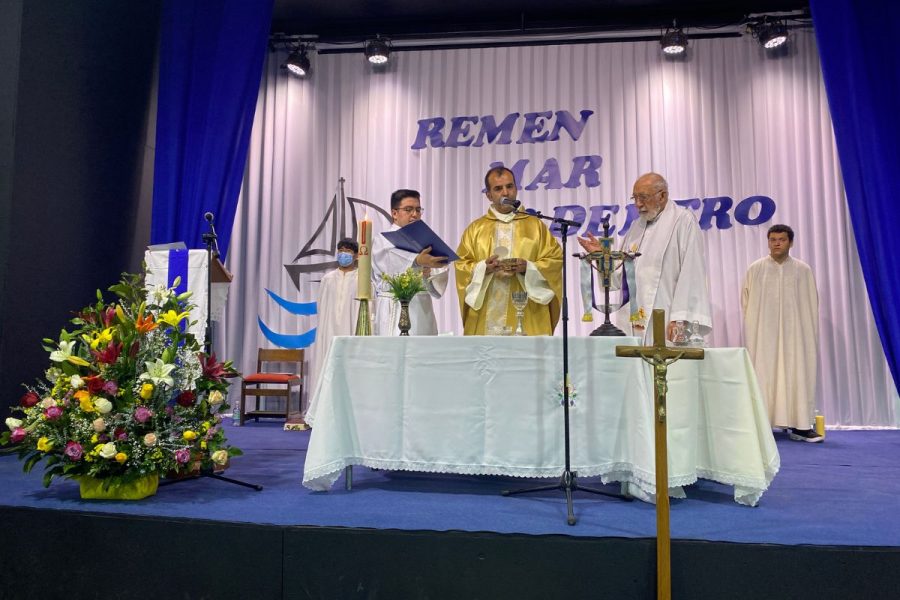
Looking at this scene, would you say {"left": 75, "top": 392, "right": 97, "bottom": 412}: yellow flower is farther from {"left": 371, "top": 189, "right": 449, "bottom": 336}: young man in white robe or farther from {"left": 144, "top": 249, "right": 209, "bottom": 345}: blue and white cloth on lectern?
{"left": 371, "top": 189, "right": 449, "bottom": 336}: young man in white robe

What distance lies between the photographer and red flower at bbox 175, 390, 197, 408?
3.19 metres

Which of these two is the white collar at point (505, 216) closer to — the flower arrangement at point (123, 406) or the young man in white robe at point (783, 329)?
the flower arrangement at point (123, 406)

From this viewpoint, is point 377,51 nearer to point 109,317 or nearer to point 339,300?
point 339,300

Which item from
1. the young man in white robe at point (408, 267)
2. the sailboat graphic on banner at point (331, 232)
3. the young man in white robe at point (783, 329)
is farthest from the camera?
the sailboat graphic on banner at point (331, 232)

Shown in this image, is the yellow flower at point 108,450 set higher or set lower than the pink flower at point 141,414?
lower

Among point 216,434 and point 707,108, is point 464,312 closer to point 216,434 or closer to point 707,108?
point 216,434

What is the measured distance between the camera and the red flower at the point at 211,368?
3382mm

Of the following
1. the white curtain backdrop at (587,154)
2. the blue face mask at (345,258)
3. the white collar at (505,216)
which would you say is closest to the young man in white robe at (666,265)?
the white collar at (505,216)

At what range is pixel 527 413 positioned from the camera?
305 cm

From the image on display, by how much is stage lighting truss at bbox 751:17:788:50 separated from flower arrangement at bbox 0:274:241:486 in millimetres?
6557

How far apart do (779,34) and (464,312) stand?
5287mm

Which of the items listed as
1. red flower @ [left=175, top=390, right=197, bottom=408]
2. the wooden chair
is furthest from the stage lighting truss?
red flower @ [left=175, top=390, right=197, bottom=408]

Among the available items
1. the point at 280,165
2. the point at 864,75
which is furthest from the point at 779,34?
the point at 280,165

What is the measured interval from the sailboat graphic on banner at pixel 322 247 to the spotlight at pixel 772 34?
4.48 metres
